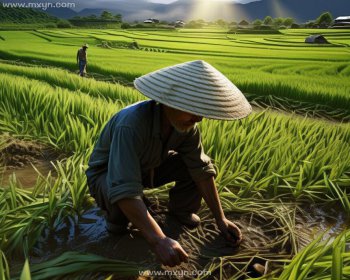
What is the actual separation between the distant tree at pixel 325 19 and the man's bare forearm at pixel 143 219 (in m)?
3.66

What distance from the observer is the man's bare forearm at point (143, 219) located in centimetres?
106

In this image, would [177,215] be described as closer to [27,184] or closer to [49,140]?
[27,184]

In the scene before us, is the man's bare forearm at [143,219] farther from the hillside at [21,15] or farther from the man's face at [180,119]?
the hillside at [21,15]

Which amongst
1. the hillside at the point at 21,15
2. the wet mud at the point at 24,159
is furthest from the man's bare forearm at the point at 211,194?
the hillside at the point at 21,15

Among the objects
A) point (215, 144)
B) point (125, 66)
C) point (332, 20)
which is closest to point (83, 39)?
point (125, 66)

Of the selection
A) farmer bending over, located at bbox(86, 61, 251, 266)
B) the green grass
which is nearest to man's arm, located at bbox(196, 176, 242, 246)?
farmer bending over, located at bbox(86, 61, 251, 266)

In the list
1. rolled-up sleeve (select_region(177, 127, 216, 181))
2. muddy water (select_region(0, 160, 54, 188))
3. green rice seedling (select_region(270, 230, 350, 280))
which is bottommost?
muddy water (select_region(0, 160, 54, 188))

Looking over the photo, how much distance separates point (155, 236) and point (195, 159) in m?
0.41

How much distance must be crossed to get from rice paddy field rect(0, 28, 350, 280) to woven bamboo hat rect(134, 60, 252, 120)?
0.47 metres

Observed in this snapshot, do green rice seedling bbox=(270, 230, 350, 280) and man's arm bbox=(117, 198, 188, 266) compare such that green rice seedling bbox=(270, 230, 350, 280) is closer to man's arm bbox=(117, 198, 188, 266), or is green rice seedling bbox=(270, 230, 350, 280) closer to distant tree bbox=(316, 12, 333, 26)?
man's arm bbox=(117, 198, 188, 266)

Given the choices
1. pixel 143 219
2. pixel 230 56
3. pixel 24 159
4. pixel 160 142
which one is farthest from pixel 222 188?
pixel 230 56

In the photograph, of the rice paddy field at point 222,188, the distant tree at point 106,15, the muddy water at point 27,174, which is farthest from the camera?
the distant tree at point 106,15

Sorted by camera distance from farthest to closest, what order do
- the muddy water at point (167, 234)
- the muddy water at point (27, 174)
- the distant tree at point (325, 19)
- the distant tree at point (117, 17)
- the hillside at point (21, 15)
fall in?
the hillside at point (21, 15) < the distant tree at point (117, 17) < the distant tree at point (325, 19) < the muddy water at point (27, 174) < the muddy water at point (167, 234)

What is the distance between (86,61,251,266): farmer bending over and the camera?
3.48 ft
